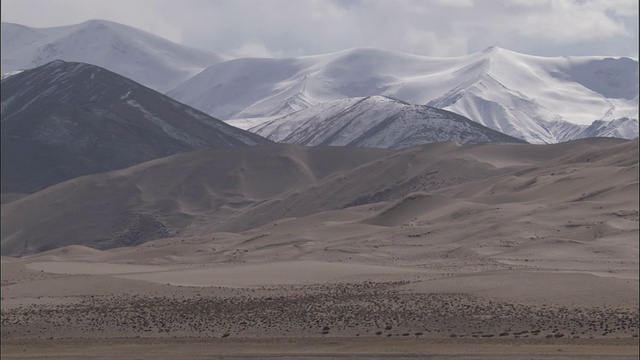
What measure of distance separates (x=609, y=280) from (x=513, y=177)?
66.3 m

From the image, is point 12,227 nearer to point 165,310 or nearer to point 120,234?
point 120,234

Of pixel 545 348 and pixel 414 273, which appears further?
pixel 414 273

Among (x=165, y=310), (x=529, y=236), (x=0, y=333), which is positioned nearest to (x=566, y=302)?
(x=165, y=310)

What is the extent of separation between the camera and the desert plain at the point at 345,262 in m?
35.6

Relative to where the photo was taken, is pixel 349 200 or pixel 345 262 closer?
pixel 345 262

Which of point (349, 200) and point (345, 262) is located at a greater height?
point (349, 200)

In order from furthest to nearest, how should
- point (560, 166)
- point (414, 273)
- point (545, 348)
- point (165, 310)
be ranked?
point (560, 166), point (414, 273), point (165, 310), point (545, 348)

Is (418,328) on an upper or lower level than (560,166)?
lower

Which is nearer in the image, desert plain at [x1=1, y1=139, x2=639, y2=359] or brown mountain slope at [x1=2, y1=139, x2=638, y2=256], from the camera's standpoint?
desert plain at [x1=1, y1=139, x2=639, y2=359]

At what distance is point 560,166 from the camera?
4316 inches

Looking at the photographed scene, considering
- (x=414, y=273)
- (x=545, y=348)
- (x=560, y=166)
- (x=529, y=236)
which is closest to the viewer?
(x=545, y=348)

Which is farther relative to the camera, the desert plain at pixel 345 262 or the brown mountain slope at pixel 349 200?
the brown mountain slope at pixel 349 200

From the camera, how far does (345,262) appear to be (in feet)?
222

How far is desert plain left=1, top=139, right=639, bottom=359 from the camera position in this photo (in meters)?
35.6
